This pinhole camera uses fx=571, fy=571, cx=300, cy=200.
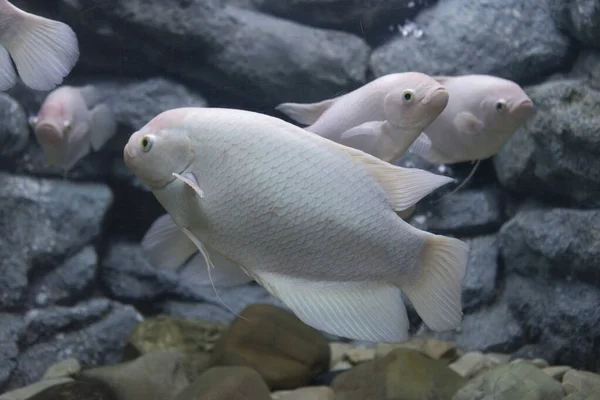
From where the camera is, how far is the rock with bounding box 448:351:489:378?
3.00 m

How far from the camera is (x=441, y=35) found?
150 inches

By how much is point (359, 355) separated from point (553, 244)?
1326 millimetres

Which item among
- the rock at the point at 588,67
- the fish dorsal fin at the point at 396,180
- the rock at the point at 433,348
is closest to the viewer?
the fish dorsal fin at the point at 396,180

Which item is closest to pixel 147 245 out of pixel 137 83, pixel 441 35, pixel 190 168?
pixel 190 168

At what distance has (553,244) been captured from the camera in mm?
3377

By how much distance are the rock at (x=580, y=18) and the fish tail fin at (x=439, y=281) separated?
249 centimetres

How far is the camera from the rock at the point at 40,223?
359 cm

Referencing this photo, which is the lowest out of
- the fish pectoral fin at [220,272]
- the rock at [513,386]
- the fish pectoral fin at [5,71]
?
the rock at [513,386]

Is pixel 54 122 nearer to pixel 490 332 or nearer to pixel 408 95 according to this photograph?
pixel 408 95

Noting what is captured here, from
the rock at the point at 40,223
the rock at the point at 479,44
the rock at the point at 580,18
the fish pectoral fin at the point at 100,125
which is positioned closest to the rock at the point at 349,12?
the rock at the point at 479,44

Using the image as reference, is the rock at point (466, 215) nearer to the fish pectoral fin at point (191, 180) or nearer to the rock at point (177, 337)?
the rock at point (177, 337)

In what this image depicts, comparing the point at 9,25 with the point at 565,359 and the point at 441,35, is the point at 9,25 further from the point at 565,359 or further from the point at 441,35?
the point at 565,359

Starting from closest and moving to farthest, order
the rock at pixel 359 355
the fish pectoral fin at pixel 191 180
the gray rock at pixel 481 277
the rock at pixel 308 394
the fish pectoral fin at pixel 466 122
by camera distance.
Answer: the fish pectoral fin at pixel 191 180, the fish pectoral fin at pixel 466 122, the rock at pixel 308 394, the rock at pixel 359 355, the gray rock at pixel 481 277

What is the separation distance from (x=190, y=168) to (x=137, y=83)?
242 centimetres
